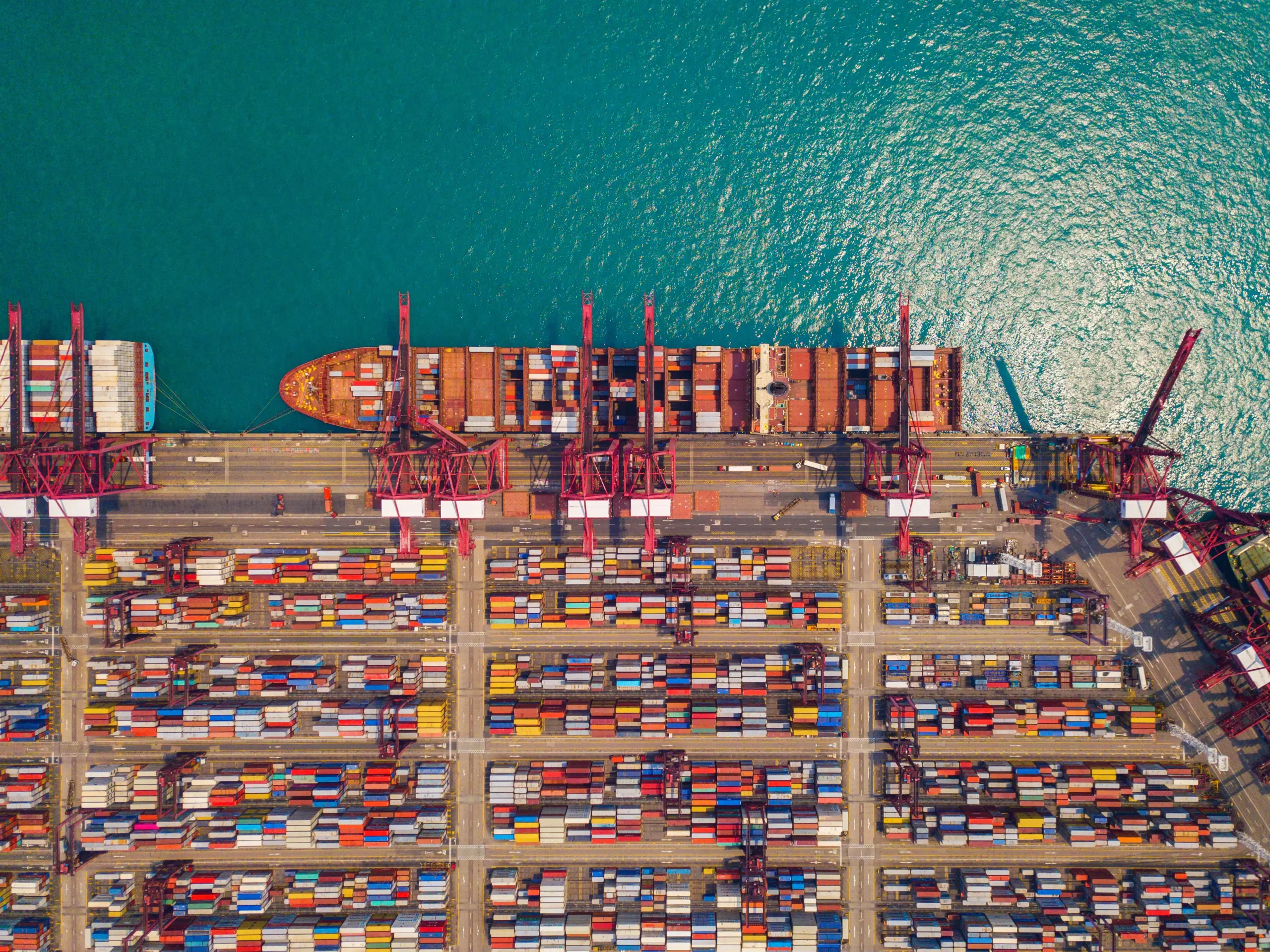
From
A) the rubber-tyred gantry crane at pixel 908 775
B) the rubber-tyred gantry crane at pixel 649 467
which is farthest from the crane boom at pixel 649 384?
the rubber-tyred gantry crane at pixel 908 775

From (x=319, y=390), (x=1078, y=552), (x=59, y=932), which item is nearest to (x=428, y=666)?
(x=319, y=390)

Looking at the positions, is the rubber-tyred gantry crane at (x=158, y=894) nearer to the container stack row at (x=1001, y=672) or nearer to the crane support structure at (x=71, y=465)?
the crane support structure at (x=71, y=465)

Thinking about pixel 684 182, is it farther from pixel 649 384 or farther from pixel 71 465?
pixel 71 465

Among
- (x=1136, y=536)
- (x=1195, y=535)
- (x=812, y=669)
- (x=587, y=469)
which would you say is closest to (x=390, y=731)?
(x=587, y=469)

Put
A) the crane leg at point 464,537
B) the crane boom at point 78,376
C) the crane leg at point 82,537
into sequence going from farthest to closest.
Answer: the crane leg at point 464,537 → the crane leg at point 82,537 → the crane boom at point 78,376

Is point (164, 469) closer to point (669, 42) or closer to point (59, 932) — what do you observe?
point (59, 932)

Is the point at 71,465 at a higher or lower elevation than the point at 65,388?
lower
